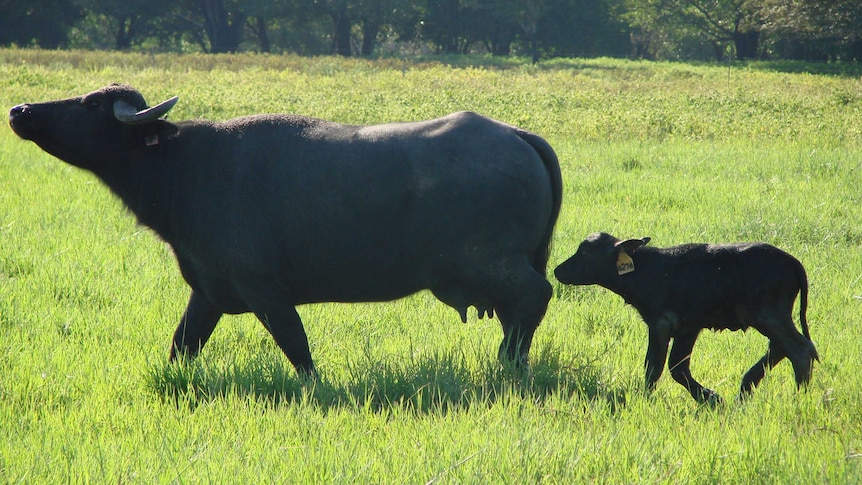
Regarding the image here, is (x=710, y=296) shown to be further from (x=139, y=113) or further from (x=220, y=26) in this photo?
(x=220, y=26)

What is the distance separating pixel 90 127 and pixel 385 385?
255 centimetres

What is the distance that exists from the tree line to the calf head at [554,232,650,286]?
55.4 meters

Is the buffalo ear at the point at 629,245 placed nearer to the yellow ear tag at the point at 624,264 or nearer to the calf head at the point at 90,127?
the yellow ear tag at the point at 624,264

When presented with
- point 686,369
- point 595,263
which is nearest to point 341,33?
point 595,263

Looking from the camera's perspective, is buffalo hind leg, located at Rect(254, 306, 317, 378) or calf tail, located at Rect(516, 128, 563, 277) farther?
calf tail, located at Rect(516, 128, 563, 277)

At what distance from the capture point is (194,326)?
18.6 feet

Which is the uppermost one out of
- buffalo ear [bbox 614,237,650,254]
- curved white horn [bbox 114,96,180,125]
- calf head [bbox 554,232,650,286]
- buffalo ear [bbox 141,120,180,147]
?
curved white horn [bbox 114,96,180,125]

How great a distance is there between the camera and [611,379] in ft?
16.8

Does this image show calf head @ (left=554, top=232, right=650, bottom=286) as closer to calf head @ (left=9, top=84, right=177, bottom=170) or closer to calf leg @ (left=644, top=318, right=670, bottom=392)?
calf leg @ (left=644, top=318, right=670, bottom=392)

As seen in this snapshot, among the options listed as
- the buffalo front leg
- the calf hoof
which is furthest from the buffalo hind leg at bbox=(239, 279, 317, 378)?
the calf hoof

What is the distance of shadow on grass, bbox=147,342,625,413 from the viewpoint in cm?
471

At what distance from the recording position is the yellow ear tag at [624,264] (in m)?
5.30

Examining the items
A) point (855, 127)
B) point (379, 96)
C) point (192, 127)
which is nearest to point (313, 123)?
point (192, 127)

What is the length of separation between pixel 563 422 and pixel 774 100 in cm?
2133
